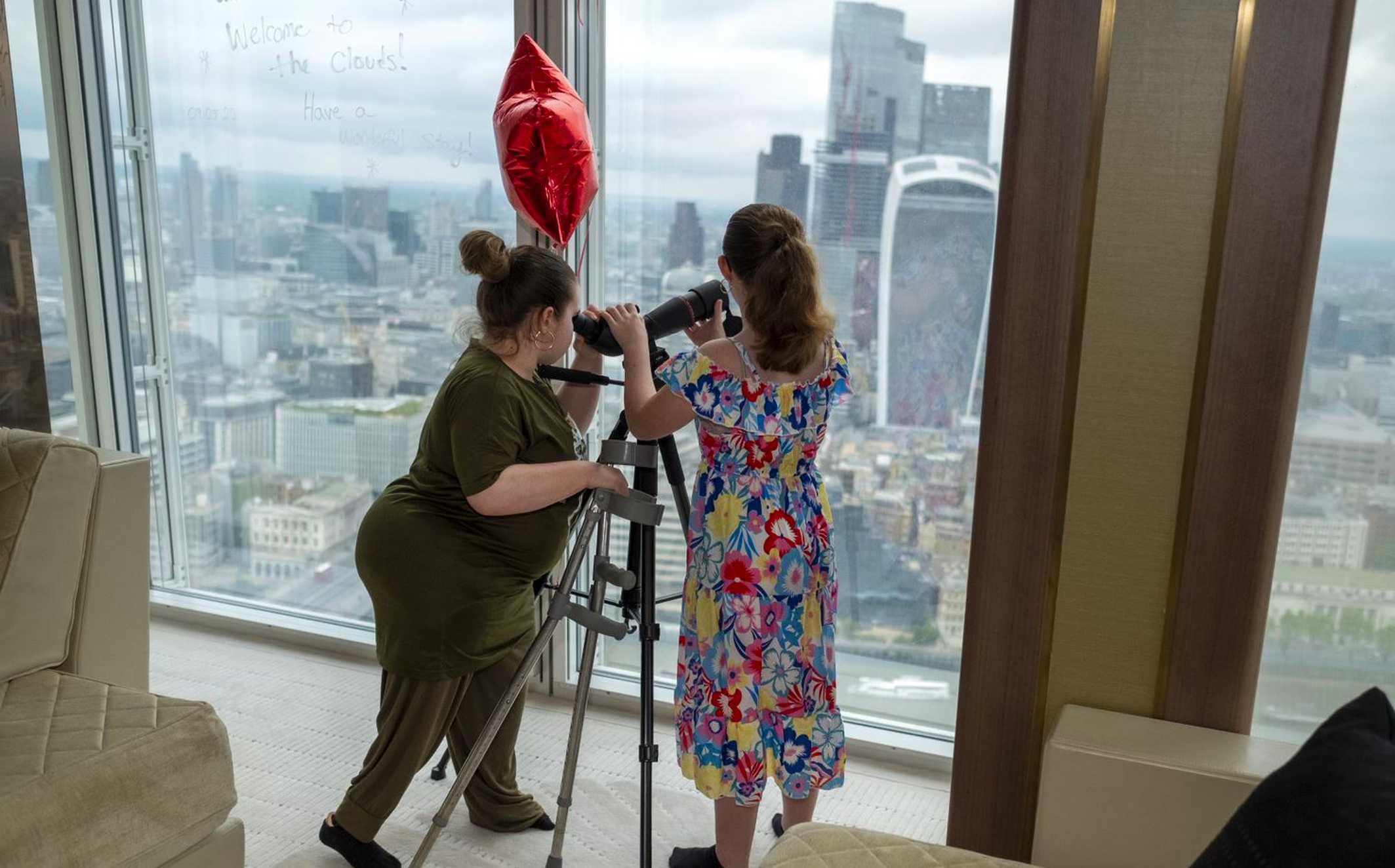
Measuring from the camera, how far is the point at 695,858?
7.31ft

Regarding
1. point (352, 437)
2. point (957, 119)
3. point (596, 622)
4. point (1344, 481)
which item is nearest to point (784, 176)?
point (957, 119)

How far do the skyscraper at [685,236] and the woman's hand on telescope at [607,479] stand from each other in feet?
2.85

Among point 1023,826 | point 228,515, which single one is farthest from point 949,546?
point 228,515

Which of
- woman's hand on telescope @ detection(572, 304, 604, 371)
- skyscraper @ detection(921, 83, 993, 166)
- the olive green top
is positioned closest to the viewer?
the olive green top

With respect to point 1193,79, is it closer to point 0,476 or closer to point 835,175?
point 835,175

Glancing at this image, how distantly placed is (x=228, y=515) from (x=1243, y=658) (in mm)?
3140

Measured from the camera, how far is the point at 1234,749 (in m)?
1.70

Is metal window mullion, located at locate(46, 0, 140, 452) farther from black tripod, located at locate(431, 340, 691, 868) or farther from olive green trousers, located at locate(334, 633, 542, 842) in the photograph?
black tripod, located at locate(431, 340, 691, 868)

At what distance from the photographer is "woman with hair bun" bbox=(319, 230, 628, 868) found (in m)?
2.07

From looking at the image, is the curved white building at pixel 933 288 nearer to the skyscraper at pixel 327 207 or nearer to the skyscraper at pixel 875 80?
the skyscraper at pixel 875 80

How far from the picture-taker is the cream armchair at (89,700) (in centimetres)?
162

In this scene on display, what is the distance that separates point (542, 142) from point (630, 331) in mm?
583

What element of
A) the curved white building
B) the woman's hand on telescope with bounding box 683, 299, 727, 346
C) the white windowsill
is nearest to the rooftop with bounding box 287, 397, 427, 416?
the white windowsill

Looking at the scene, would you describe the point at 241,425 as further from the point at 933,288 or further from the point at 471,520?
the point at 933,288
